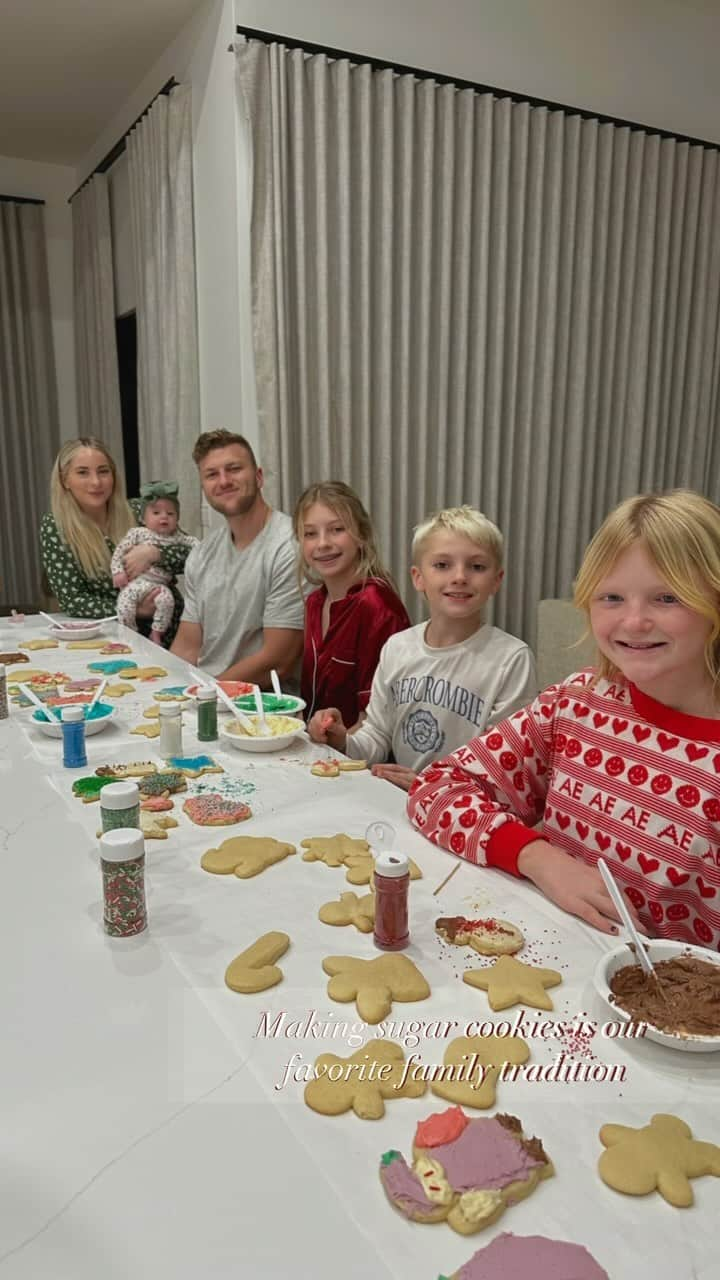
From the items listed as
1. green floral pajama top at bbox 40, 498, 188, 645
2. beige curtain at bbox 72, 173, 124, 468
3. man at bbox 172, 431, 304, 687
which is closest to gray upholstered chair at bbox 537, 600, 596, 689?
man at bbox 172, 431, 304, 687

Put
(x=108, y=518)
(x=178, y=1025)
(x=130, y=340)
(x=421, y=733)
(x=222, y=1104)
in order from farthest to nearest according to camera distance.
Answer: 1. (x=130, y=340)
2. (x=108, y=518)
3. (x=421, y=733)
4. (x=178, y=1025)
5. (x=222, y=1104)

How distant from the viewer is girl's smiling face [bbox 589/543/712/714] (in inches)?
44.5

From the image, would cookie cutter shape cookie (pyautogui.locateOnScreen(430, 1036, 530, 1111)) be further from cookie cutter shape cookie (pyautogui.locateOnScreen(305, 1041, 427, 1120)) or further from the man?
the man

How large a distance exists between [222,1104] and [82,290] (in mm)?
5604

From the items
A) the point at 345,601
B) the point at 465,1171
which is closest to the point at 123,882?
the point at 465,1171

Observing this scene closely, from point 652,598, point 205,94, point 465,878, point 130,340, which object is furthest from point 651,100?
point 465,878

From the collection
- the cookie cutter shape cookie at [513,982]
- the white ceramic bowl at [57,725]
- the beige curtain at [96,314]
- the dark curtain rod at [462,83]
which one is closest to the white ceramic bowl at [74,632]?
the white ceramic bowl at [57,725]

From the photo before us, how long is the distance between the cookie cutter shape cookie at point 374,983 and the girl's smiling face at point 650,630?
1.62 ft

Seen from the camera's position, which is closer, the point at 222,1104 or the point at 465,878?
the point at 222,1104

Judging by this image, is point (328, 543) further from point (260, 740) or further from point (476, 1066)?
point (476, 1066)

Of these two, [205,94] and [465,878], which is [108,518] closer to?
[205,94]

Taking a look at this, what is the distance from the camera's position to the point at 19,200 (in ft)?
17.8

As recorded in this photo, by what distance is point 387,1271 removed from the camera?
59 cm

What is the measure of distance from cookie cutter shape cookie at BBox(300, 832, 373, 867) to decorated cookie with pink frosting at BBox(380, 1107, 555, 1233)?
0.50m
